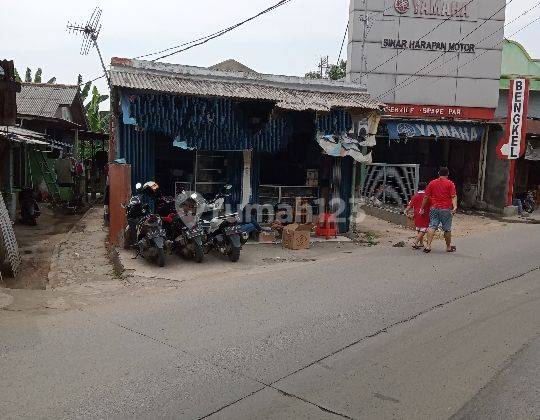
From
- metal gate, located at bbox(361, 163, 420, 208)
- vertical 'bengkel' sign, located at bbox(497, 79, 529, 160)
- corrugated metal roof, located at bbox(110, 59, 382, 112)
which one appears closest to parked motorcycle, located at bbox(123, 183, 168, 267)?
corrugated metal roof, located at bbox(110, 59, 382, 112)

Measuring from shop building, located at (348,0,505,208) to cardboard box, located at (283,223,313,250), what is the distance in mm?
11929

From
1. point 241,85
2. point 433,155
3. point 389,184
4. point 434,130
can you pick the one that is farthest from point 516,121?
point 241,85

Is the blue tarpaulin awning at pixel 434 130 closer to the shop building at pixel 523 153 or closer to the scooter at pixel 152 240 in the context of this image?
the shop building at pixel 523 153

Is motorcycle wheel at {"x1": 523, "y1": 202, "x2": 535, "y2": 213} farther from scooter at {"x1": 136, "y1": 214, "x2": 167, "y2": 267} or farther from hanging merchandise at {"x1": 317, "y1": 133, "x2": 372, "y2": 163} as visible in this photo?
scooter at {"x1": 136, "y1": 214, "x2": 167, "y2": 267}

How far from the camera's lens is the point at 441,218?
10.6 metres

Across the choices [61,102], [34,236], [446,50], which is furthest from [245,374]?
[446,50]

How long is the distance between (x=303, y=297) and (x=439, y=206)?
4845 millimetres

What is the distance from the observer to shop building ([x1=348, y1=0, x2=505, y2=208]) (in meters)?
22.7

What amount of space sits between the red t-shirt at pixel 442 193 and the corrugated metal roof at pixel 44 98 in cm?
1490

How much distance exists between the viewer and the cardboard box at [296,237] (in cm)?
1112

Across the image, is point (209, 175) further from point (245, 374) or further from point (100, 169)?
point (100, 169)

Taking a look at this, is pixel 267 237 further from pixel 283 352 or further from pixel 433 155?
pixel 433 155

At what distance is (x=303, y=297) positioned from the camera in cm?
705

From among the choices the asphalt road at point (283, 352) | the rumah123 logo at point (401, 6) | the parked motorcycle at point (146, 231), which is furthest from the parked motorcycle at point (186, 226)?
the rumah123 logo at point (401, 6)
